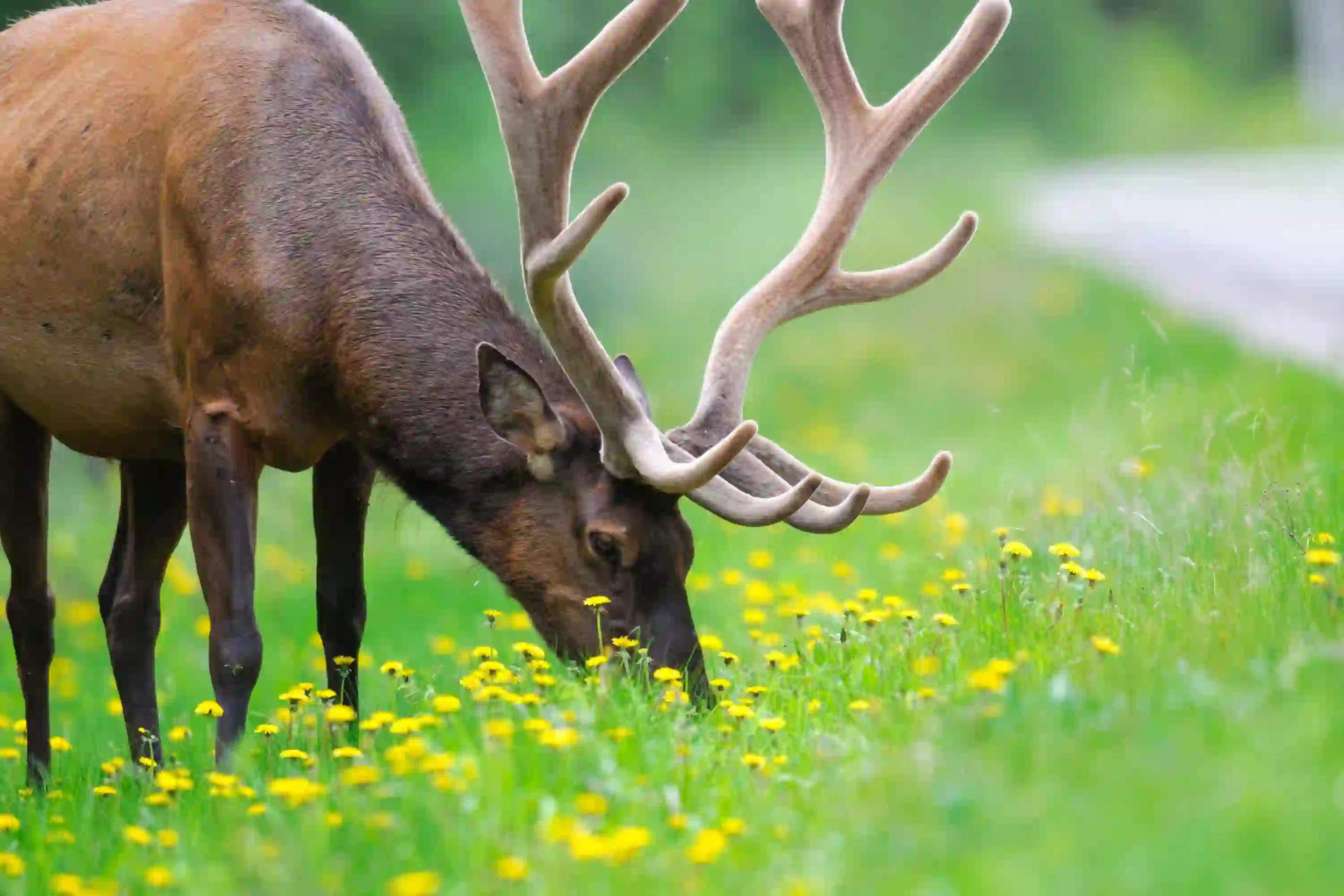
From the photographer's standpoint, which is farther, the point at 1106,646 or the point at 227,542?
the point at 227,542

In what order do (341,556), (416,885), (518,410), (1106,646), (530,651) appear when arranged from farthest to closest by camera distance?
(341,556), (518,410), (530,651), (1106,646), (416,885)

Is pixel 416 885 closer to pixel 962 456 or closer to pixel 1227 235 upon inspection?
pixel 962 456

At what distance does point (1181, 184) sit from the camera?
23.4 meters

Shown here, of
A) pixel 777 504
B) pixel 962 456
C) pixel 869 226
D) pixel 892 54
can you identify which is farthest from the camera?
pixel 892 54

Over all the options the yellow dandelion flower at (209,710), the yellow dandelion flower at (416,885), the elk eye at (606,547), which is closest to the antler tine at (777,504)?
the elk eye at (606,547)

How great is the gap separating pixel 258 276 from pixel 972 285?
12.2m

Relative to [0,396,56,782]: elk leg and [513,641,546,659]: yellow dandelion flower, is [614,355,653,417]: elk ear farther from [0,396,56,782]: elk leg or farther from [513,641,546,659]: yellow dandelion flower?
[0,396,56,782]: elk leg

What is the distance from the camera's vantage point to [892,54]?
24.6 metres

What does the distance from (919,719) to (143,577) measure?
3476 mm

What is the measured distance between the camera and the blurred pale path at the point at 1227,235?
12148 mm

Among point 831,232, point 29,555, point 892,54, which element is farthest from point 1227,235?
point 29,555

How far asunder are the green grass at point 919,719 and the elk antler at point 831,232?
595 mm

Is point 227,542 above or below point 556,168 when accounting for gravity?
below

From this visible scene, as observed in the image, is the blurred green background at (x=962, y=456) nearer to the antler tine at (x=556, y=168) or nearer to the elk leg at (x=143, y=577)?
the elk leg at (x=143, y=577)
